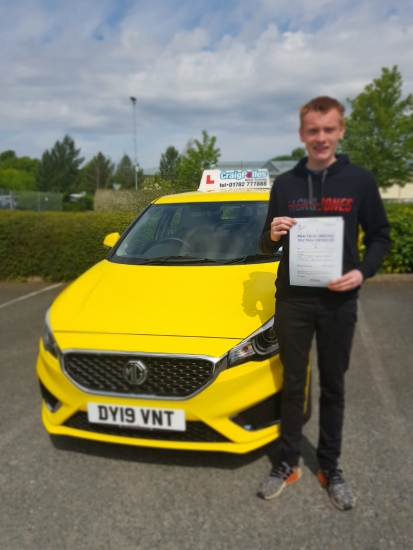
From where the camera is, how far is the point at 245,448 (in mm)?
2664

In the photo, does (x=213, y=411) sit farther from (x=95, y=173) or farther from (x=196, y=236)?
(x=95, y=173)

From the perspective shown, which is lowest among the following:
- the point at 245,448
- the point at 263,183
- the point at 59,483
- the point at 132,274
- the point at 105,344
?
the point at 59,483

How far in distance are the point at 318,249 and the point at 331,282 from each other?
0.52 ft

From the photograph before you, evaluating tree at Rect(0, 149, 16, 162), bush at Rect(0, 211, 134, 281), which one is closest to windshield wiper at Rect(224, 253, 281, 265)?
bush at Rect(0, 211, 134, 281)

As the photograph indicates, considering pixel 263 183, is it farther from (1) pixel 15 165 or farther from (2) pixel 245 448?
(1) pixel 15 165

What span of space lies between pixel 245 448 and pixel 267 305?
0.78 metres

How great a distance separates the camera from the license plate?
103 inches

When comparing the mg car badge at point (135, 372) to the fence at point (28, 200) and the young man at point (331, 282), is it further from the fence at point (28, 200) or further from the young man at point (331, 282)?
the fence at point (28, 200)

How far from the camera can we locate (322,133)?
227 centimetres

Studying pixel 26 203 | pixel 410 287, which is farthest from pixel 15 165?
pixel 410 287

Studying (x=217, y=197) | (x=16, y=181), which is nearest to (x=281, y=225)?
(x=217, y=197)

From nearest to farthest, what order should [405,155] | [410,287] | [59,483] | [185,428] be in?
[185,428] < [59,483] < [410,287] < [405,155]

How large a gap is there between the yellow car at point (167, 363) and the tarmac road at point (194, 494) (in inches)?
11.6

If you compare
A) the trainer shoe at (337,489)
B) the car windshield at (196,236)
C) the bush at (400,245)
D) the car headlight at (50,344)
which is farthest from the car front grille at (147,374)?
the bush at (400,245)
